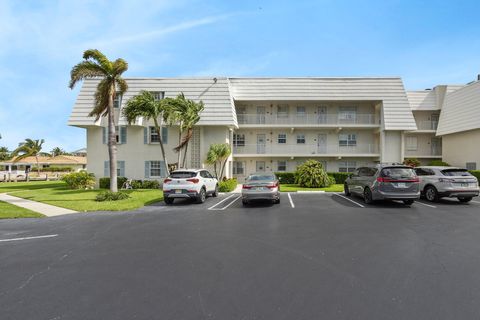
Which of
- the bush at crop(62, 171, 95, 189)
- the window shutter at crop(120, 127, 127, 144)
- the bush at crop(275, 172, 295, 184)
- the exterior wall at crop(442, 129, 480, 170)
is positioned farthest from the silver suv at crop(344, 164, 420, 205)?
the bush at crop(62, 171, 95, 189)

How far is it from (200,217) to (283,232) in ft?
11.8

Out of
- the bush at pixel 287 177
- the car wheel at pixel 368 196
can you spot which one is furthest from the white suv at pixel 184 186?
the bush at pixel 287 177

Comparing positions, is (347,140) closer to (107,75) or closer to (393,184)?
(393,184)

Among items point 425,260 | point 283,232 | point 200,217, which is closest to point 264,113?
point 200,217

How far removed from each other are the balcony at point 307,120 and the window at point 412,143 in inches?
217

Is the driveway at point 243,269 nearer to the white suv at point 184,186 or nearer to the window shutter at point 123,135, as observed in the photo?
the white suv at point 184,186

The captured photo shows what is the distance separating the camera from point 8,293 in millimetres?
3895

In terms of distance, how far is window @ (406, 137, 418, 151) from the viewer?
2698 centimetres

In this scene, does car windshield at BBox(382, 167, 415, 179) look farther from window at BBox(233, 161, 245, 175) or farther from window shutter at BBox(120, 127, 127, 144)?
window shutter at BBox(120, 127, 127, 144)

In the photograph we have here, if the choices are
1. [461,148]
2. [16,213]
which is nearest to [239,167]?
[16,213]

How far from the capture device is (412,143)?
89.0ft

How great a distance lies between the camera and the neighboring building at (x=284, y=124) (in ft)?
71.5

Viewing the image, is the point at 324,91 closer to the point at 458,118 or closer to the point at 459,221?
the point at 458,118

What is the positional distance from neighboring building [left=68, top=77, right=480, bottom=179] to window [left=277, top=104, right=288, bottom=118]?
4.1 inches
